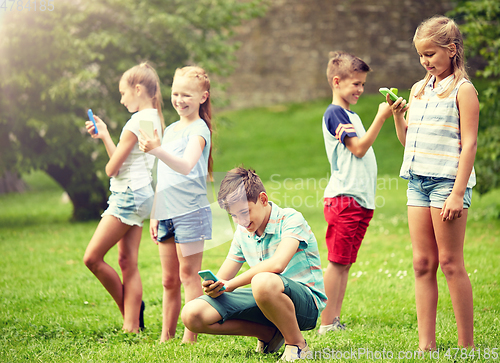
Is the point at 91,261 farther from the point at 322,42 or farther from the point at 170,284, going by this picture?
the point at 322,42

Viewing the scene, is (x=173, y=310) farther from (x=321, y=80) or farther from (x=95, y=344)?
(x=321, y=80)

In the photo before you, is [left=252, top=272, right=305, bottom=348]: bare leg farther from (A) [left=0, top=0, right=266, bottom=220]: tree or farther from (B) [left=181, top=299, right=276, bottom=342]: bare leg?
(A) [left=0, top=0, right=266, bottom=220]: tree

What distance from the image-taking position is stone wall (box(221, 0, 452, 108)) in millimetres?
19438

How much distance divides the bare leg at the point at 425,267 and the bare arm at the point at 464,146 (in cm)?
18

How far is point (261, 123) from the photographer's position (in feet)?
63.4

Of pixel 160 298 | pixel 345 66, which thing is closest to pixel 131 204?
pixel 160 298

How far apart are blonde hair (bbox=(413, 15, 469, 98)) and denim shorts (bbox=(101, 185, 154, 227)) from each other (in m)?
2.00

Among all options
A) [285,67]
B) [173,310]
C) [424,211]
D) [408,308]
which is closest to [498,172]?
[408,308]

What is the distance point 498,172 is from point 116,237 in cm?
600

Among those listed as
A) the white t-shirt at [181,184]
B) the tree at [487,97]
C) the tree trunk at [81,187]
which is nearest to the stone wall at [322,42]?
the tree trunk at [81,187]

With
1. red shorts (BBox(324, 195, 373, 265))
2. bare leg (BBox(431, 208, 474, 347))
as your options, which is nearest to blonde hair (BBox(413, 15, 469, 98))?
bare leg (BBox(431, 208, 474, 347))

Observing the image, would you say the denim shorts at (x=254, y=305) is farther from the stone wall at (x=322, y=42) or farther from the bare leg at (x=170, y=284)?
the stone wall at (x=322, y=42)

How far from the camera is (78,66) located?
889 centimetres

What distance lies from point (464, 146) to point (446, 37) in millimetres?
596
